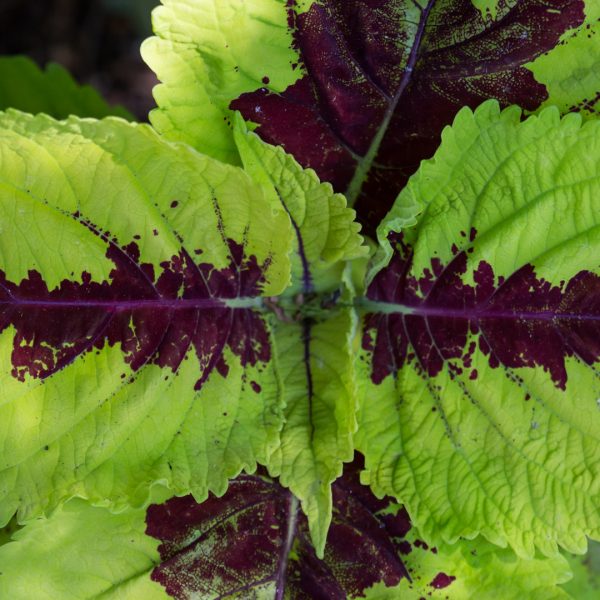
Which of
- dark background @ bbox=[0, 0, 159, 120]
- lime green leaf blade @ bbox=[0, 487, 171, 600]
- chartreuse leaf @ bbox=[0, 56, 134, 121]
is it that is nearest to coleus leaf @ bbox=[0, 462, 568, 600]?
lime green leaf blade @ bbox=[0, 487, 171, 600]

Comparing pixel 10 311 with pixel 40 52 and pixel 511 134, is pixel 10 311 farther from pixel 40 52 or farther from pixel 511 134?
pixel 40 52

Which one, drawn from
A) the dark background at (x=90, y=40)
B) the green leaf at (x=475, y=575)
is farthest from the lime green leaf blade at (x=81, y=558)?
the dark background at (x=90, y=40)

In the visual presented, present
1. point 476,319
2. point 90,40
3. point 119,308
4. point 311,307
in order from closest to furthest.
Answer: point 119,308, point 476,319, point 311,307, point 90,40

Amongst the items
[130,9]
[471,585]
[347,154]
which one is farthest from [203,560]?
[130,9]

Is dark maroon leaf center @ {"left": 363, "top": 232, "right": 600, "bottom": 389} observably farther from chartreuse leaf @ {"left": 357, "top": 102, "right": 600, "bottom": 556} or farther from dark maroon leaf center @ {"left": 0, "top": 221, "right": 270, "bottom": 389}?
dark maroon leaf center @ {"left": 0, "top": 221, "right": 270, "bottom": 389}

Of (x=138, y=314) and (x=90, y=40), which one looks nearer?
(x=138, y=314)

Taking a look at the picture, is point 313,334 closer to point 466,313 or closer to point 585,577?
point 466,313

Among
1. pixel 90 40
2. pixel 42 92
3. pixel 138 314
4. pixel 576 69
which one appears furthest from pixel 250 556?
pixel 90 40

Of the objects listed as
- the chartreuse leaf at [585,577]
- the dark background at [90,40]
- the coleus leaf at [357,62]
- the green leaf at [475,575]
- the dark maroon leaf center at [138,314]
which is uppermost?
the dark background at [90,40]

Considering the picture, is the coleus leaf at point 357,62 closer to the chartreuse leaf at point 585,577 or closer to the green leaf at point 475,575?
the green leaf at point 475,575
